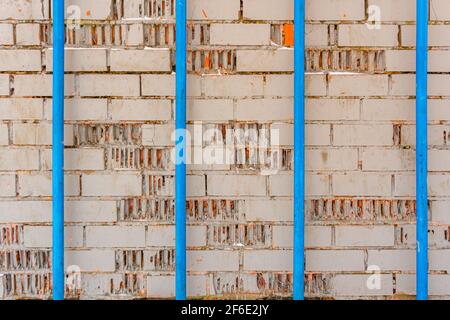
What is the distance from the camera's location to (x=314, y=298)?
2.01 meters

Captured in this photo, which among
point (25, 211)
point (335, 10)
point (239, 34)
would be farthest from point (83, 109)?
point (335, 10)

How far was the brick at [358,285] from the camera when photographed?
200 cm

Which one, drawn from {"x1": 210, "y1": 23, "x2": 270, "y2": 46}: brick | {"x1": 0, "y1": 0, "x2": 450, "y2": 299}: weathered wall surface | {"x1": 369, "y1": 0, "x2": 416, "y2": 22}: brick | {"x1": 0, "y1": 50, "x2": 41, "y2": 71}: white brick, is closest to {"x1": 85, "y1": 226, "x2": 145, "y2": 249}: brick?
{"x1": 0, "y1": 0, "x2": 450, "y2": 299}: weathered wall surface

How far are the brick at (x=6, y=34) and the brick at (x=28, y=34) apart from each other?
27 millimetres

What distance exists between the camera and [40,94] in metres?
1.97

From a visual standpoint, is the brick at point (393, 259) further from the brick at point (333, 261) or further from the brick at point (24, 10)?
the brick at point (24, 10)

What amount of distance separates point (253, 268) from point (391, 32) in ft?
3.63

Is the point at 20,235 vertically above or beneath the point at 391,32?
beneath

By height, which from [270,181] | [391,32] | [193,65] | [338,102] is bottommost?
[270,181]

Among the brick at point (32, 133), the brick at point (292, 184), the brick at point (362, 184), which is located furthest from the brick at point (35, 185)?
the brick at point (362, 184)

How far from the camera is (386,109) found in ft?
6.50

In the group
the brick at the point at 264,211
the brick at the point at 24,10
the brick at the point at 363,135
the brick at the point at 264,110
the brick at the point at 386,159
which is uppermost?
the brick at the point at 24,10
